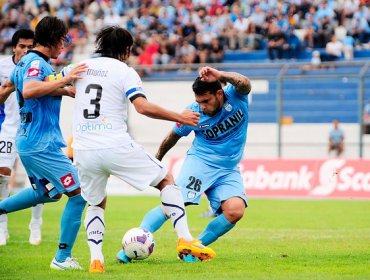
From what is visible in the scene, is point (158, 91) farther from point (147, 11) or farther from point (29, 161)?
point (29, 161)

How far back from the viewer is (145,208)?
67.7 feet

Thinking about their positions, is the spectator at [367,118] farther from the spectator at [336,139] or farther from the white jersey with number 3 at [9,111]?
the white jersey with number 3 at [9,111]

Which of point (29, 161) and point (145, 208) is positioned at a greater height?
point (29, 161)

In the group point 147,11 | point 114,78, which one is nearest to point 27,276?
point 114,78

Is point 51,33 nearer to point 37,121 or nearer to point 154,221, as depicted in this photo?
point 37,121

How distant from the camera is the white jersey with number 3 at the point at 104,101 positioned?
898 centimetres

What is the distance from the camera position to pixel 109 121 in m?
9.02

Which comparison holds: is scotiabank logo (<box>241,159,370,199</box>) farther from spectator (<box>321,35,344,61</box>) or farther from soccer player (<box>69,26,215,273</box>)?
soccer player (<box>69,26,215,273</box>)

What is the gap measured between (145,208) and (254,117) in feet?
35.4

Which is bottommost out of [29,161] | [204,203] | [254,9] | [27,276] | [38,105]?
[204,203]

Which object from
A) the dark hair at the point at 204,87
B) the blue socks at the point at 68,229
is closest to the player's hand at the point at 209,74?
the dark hair at the point at 204,87

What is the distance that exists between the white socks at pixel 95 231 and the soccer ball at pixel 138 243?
0.58 metres

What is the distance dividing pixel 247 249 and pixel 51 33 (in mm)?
4116

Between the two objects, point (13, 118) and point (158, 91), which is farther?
point (158, 91)
